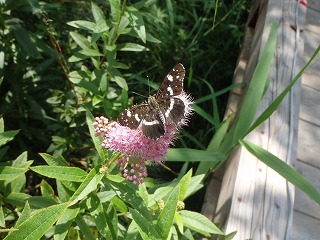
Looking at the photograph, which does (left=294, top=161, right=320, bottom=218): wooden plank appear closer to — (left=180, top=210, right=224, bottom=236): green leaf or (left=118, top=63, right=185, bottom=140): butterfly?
(left=180, top=210, right=224, bottom=236): green leaf

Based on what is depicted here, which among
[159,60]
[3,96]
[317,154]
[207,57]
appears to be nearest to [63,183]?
[3,96]

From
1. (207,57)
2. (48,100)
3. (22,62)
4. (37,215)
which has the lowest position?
(207,57)

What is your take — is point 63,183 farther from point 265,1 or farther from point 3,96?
point 265,1

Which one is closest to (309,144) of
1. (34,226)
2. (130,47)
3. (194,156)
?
(194,156)

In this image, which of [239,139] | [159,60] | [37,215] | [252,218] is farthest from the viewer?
[159,60]

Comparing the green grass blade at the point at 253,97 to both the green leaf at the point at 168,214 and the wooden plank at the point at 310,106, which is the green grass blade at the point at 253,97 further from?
the wooden plank at the point at 310,106

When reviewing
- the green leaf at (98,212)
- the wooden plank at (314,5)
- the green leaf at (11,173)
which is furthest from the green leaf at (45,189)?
the wooden plank at (314,5)
